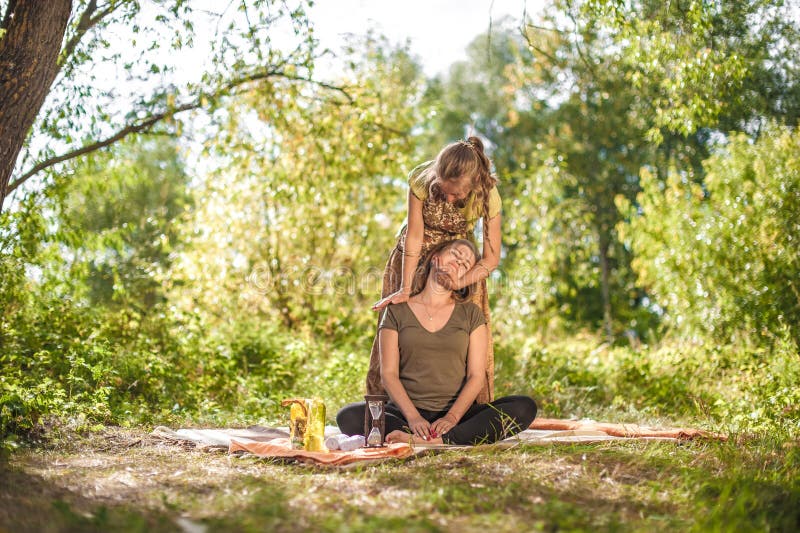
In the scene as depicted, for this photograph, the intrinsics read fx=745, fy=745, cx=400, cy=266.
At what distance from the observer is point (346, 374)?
606 cm

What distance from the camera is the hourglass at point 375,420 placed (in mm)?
3543

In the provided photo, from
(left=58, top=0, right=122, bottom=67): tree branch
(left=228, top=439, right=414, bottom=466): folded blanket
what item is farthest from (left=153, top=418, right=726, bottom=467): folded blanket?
(left=58, top=0, right=122, bottom=67): tree branch

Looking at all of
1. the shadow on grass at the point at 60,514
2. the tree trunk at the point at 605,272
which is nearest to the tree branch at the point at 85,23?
the shadow on grass at the point at 60,514

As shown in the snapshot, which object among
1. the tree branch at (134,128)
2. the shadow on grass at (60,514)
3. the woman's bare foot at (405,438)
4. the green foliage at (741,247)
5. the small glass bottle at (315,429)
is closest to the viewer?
the shadow on grass at (60,514)

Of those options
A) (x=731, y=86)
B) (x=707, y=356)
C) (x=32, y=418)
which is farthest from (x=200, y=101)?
(x=707, y=356)

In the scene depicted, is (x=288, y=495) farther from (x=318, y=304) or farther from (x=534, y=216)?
(x=534, y=216)

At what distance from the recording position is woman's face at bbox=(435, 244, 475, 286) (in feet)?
12.7

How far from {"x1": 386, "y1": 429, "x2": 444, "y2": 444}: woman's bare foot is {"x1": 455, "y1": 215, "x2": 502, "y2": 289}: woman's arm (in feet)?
2.67

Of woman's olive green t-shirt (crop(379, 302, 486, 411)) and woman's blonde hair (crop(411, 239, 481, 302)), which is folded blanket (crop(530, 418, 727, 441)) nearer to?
woman's olive green t-shirt (crop(379, 302, 486, 411))

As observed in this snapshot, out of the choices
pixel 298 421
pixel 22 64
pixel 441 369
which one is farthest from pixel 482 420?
pixel 22 64

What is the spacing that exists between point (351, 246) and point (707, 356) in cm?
375

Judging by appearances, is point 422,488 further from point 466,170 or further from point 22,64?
point 22,64

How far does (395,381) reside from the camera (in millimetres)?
3729

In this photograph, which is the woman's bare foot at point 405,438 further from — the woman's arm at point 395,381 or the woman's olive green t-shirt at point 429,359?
the woman's olive green t-shirt at point 429,359
